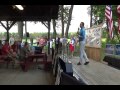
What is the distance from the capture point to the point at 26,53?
16.0 meters

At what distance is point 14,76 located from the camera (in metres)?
13.3

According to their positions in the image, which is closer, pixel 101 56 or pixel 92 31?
pixel 101 56

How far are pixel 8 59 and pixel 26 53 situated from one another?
2.78 ft

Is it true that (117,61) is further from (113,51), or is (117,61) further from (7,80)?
(7,80)

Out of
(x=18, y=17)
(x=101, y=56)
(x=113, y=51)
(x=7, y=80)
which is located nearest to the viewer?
(x=7, y=80)

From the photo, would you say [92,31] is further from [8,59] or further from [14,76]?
[14,76]

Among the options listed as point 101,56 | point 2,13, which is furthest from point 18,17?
point 101,56

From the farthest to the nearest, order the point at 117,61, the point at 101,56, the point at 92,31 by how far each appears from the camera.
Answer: the point at 92,31 < the point at 101,56 < the point at 117,61
